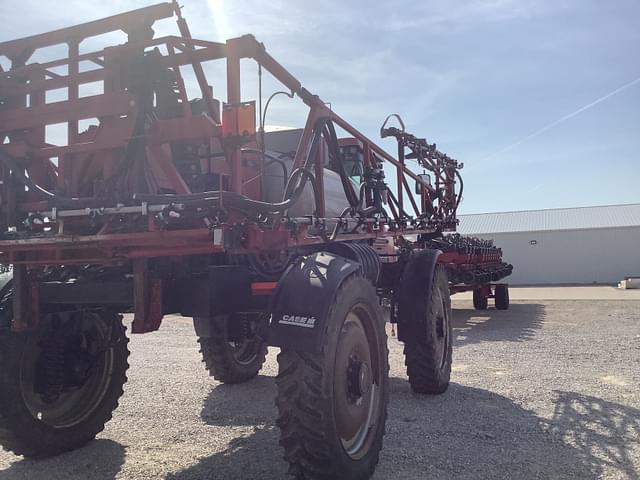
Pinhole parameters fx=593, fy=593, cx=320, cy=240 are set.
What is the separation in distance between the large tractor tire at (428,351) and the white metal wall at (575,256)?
2591cm

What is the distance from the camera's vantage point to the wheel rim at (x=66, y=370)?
14.0ft

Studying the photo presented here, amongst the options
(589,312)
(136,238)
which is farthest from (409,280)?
(589,312)

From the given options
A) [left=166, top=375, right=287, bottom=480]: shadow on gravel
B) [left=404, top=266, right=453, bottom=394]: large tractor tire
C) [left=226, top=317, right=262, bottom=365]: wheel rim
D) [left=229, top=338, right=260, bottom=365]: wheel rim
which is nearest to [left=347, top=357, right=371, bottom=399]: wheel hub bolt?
[left=166, top=375, right=287, bottom=480]: shadow on gravel

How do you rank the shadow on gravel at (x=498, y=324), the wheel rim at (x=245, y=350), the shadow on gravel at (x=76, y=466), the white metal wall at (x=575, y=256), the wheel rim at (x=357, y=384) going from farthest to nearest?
the white metal wall at (x=575, y=256), the shadow on gravel at (x=498, y=324), the wheel rim at (x=245, y=350), the shadow on gravel at (x=76, y=466), the wheel rim at (x=357, y=384)

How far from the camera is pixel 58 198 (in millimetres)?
3346

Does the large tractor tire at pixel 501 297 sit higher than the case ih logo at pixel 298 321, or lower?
lower

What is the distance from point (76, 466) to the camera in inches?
166

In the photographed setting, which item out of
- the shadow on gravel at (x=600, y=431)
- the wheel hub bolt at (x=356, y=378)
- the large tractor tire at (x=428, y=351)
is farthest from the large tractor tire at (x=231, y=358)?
the shadow on gravel at (x=600, y=431)

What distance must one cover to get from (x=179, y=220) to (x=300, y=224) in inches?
38.5

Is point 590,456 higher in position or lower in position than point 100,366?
lower

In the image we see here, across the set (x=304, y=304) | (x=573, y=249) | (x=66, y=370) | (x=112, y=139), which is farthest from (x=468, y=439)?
(x=573, y=249)

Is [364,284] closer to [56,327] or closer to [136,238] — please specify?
[136,238]

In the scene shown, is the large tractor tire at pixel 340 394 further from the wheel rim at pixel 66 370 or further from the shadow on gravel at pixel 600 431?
the wheel rim at pixel 66 370

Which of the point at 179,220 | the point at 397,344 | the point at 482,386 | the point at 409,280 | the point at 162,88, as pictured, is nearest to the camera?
the point at 179,220
